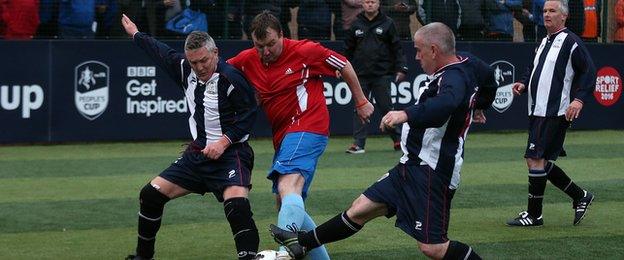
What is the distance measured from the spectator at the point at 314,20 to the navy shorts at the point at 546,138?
27.2 ft

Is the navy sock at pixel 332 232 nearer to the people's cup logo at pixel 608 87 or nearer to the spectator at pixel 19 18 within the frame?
the spectator at pixel 19 18

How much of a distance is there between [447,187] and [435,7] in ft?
40.6

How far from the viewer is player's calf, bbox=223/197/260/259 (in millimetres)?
8266

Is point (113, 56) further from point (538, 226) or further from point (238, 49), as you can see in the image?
point (538, 226)

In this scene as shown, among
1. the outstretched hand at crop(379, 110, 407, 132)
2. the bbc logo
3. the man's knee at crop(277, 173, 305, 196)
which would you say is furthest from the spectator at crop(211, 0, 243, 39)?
the outstretched hand at crop(379, 110, 407, 132)

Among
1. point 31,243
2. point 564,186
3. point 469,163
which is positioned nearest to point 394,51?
point 469,163

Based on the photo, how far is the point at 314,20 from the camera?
18.9m

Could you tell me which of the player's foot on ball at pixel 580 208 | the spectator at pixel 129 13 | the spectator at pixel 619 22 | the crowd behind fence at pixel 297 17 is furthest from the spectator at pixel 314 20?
the player's foot on ball at pixel 580 208

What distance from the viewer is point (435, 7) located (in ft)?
64.6

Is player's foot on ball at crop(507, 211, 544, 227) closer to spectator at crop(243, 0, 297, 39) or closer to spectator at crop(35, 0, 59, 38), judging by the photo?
spectator at crop(243, 0, 297, 39)

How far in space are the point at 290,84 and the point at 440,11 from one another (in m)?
11.3

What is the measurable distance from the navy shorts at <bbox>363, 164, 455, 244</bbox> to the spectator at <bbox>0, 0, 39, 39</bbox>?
1075cm

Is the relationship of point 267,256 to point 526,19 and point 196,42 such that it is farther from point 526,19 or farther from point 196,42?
point 526,19

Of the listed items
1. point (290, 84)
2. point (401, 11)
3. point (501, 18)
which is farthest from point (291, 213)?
point (501, 18)
